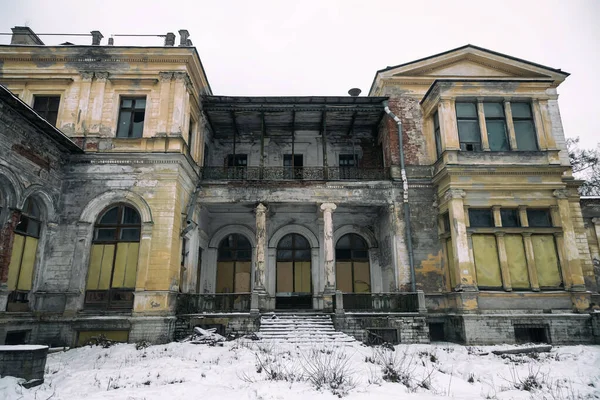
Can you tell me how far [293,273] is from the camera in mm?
17844

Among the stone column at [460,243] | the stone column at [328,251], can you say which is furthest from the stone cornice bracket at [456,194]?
the stone column at [328,251]

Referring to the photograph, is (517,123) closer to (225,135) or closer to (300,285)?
(300,285)

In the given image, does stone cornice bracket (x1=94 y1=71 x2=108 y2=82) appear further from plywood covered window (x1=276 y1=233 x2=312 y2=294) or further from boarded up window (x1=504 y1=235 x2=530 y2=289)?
boarded up window (x1=504 y1=235 x2=530 y2=289)

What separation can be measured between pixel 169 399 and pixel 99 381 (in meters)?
2.03

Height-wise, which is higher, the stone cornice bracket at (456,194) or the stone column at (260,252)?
the stone cornice bracket at (456,194)

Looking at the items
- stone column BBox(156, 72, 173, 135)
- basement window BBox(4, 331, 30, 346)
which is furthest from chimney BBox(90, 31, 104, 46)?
basement window BBox(4, 331, 30, 346)

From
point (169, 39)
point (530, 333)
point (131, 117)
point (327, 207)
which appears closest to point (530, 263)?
point (530, 333)

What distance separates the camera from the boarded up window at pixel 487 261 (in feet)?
45.2

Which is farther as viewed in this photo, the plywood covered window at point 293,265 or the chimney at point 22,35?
the plywood covered window at point 293,265

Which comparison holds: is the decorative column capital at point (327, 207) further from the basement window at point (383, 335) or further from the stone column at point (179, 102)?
the stone column at point (179, 102)

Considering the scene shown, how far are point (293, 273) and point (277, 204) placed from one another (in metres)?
3.58

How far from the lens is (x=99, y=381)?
6969 mm

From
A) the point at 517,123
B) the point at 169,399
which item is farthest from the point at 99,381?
the point at 517,123

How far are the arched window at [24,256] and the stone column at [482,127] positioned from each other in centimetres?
1592
